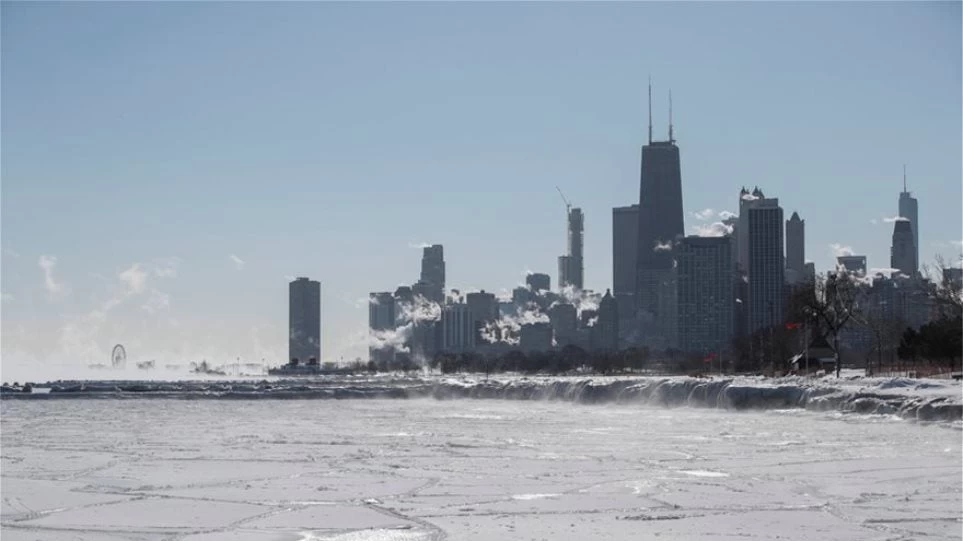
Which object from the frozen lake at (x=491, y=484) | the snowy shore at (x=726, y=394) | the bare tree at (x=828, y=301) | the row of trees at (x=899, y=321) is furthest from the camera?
the bare tree at (x=828, y=301)

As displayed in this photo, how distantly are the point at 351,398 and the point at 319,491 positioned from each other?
7541cm

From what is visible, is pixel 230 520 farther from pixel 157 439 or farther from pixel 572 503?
pixel 157 439

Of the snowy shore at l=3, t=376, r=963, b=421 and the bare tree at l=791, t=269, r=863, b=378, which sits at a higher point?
the bare tree at l=791, t=269, r=863, b=378

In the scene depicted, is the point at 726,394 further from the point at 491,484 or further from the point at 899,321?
the point at 899,321

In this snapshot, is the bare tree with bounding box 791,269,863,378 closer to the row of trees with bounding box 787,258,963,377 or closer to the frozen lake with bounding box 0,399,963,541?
the row of trees with bounding box 787,258,963,377

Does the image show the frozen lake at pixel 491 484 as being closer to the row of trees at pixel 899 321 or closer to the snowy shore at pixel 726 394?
the snowy shore at pixel 726 394

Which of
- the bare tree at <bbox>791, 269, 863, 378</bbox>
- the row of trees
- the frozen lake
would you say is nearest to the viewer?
the frozen lake

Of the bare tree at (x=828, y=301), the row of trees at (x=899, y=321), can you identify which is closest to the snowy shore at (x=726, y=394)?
the row of trees at (x=899, y=321)

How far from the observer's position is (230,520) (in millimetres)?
17828

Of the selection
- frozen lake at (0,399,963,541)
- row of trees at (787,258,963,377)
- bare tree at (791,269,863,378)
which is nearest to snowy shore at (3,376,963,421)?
frozen lake at (0,399,963,541)

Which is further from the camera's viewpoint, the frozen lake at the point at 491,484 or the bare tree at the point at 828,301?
the bare tree at the point at 828,301

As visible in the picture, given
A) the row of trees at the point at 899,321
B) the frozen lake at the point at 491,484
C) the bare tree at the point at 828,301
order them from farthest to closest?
the bare tree at the point at 828,301 → the row of trees at the point at 899,321 → the frozen lake at the point at 491,484

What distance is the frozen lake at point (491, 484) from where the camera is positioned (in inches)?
671

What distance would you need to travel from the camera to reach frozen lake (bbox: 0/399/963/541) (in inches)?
671
